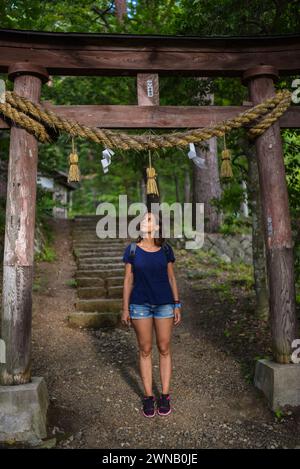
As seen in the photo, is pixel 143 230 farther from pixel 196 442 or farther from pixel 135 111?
pixel 196 442

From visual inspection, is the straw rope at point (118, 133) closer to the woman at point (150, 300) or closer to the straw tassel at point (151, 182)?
the straw tassel at point (151, 182)

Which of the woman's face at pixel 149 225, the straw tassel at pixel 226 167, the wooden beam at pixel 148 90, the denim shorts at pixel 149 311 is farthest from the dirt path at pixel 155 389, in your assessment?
the wooden beam at pixel 148 90

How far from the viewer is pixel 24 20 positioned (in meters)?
6.11

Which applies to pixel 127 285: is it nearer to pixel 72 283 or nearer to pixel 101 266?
pixel 72 283

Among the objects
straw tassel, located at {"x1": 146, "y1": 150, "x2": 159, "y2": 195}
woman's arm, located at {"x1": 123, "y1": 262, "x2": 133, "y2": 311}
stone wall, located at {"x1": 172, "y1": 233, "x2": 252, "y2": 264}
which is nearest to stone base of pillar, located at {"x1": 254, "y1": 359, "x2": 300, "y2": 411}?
woman's arm, located at {"x1": 123, "y1": 262, "x2": 133, "y2": 311}

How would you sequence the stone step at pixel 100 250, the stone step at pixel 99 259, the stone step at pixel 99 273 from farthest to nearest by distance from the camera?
the stone step at pixel 100 250 → the stone step at pixel 99 259 → the stone step at pixel 99 273

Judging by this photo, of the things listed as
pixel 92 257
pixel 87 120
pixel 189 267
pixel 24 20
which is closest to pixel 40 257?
pixel 92 257

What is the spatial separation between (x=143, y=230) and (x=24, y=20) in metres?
4.64

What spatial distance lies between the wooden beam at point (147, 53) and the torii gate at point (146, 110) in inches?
0.4

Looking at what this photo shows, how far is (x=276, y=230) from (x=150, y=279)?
158cm

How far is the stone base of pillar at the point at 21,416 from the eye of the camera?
344 centimetres

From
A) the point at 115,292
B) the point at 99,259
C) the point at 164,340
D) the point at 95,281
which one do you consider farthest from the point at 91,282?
the point at 164,340

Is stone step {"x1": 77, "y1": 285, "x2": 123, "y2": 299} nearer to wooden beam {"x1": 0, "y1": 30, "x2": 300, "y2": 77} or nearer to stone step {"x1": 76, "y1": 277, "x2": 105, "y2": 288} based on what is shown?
stone step {"x1": 76, "y1": 277, "x2": 105, "y2": 288}

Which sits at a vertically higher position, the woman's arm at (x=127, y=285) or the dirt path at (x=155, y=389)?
the woman's arm at (x=127, y=285)
